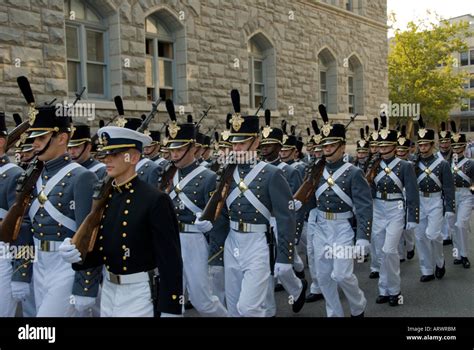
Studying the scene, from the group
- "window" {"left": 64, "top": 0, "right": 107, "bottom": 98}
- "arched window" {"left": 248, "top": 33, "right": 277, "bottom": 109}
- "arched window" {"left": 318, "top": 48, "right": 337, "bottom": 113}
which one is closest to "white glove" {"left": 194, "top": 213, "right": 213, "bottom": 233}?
"window" {"left": 64, "top": 0, "right": 107, "bottom": 98}

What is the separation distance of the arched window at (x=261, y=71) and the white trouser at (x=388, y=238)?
1046cm

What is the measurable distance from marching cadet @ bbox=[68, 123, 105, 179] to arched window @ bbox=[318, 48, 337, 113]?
15.5m

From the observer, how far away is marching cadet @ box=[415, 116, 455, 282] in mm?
9281

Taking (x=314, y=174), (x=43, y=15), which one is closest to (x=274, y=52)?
(x=43, y=15)

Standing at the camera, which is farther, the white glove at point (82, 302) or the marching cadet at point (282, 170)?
the marching cadet at point (282, 170)

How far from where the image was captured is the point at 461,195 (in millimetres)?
10602

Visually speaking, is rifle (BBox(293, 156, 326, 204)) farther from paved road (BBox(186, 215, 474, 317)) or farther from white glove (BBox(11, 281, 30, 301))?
white glove (BBox(11, 281, 30, 301))

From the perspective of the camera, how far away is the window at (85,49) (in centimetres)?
1324

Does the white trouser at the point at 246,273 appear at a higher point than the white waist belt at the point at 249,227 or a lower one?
lower

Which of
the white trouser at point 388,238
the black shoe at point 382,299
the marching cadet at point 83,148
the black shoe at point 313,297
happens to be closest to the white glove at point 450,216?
the white trouser at point 388,238

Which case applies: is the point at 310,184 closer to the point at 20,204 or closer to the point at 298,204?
the point at 298,204

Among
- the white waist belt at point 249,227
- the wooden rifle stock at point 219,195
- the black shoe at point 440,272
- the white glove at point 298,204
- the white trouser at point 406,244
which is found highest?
the wooden rifle stock at point 219,195

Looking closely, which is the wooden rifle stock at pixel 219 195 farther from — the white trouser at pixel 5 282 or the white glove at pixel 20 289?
the white trouser at pixel 5 282
